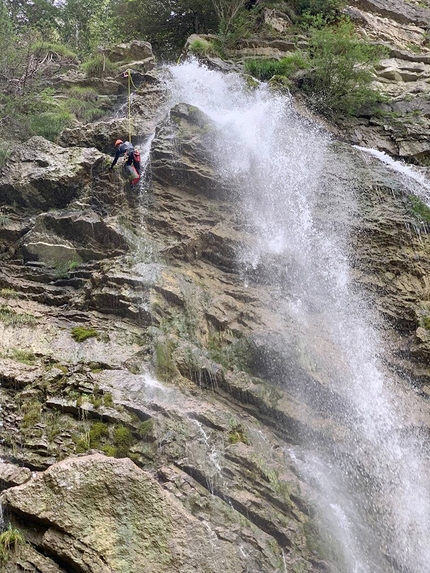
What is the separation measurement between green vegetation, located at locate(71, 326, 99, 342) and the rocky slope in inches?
0.9

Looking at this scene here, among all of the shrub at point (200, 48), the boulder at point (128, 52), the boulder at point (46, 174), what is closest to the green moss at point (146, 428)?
the boulder at point (46, 174)

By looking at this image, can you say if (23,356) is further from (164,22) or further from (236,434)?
(164,22)

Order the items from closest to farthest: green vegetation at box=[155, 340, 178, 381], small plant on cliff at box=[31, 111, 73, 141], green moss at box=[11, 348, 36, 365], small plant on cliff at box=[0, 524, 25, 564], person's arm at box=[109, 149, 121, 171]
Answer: small plant on cliff at box=[0, 524, 25, 564] → green moss at box=[11, 348, 36, 365] → green vegetation at box=[155, 340, 178, 381] → person's arm at box=[109, 149, 121, 171] → small plant on cliff at box=[31, 111, 73, 141]

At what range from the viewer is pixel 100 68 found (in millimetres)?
18125

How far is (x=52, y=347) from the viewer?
899cm

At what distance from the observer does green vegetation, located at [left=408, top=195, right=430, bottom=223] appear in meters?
12.8

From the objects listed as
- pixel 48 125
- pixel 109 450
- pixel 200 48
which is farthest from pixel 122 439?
pixel 200 48

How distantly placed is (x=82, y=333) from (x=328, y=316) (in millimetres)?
5194

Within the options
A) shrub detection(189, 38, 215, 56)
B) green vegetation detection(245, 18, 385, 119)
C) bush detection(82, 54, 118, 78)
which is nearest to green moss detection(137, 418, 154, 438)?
green vegetation detection(245, 18, 385, 119)

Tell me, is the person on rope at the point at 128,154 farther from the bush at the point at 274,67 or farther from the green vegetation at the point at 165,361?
the bush at the point at 274,67

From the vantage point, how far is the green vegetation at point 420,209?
12.8 m

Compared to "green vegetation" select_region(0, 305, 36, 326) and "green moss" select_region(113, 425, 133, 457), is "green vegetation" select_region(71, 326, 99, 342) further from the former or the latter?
"green moss" select_region(113, 425, 133, 457)

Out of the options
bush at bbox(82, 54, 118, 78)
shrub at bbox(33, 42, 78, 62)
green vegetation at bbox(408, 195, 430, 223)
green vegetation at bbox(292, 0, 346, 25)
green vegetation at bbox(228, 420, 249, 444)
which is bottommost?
green vegetation at bbox(228, 420, 249, 444)

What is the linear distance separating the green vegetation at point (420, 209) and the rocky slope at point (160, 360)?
173mm
